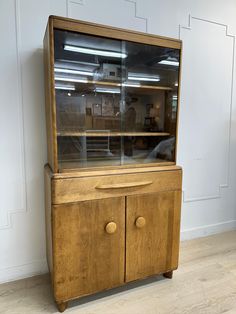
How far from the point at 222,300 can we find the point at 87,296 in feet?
3.17

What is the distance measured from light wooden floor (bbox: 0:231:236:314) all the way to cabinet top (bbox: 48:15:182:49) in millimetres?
1804

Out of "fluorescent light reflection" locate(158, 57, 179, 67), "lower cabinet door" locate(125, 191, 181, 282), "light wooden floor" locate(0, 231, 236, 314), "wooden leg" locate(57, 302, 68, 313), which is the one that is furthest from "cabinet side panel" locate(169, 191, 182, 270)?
"fluorescent light reflection" locate(158, 57, 179, 67)

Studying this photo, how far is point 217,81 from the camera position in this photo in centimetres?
245

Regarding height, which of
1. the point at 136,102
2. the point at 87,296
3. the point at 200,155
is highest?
the point at 136,102

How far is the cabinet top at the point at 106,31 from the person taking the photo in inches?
52.1

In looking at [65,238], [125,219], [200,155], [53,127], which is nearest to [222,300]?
[125,219]

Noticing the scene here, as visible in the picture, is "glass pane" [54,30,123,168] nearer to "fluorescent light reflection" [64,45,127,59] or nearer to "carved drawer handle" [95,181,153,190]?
"fluorescent light reflection" [64,45,127,59]

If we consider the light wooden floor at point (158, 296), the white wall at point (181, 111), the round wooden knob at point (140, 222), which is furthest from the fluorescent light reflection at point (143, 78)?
the light wooden floor at point (158, 296)

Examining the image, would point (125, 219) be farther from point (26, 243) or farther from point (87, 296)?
point (26, 243)

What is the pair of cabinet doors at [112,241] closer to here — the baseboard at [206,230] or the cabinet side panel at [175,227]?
the cabinet side panel at [175,227]

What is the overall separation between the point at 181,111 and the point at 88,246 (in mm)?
1567

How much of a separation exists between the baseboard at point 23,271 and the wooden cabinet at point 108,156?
0.30 meters

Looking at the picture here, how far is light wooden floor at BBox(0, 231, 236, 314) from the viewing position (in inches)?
59.6

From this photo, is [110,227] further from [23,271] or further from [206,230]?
[206,230]
